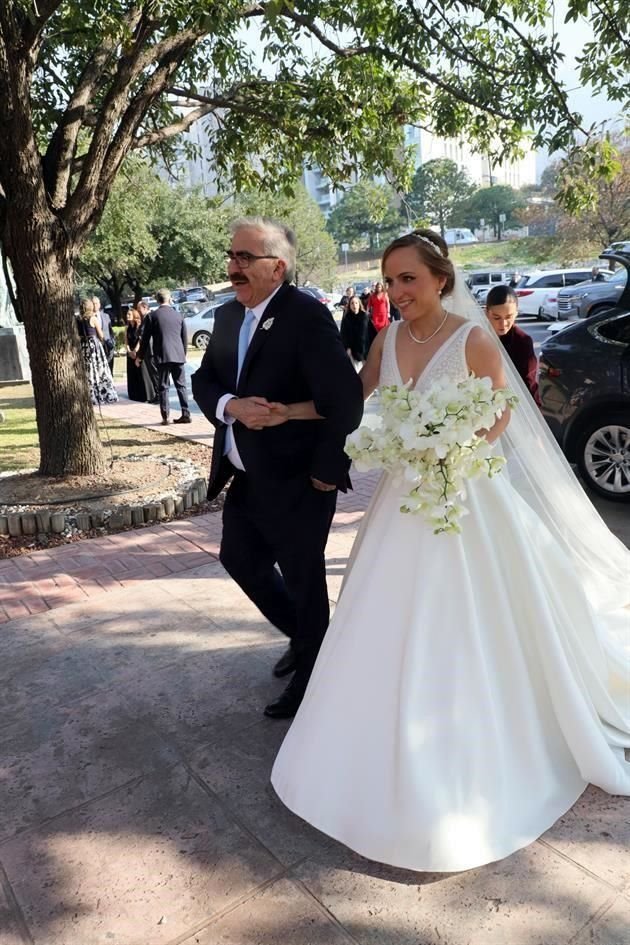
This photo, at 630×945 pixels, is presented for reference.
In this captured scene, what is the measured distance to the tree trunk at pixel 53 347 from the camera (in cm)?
566

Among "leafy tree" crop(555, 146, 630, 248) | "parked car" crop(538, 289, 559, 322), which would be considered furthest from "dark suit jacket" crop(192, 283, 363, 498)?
"leafy tree" crop(555, 146, 630, 248)

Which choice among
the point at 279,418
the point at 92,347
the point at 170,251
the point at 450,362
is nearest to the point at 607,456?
the point at 450,362

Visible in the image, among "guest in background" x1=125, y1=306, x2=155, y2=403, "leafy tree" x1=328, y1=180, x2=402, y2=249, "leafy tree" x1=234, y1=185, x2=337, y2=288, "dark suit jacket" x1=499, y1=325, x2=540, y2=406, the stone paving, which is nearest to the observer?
the stone paving

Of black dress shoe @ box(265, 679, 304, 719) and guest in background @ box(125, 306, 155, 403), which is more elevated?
guest in background @ box(125, 306, 155, 403)

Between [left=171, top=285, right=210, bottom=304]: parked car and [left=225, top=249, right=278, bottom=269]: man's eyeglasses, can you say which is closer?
[left=225, top=249, right=278, bottom=269]: man's eyeglasses

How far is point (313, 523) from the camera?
8.82 feet

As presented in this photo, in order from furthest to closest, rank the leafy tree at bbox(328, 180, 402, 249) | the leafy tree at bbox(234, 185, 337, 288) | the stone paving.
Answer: the leafy tree at bbox(328, 180, 402, 249)
the leafy tree at bbox(234, 185, 337, 288)
the stone paving

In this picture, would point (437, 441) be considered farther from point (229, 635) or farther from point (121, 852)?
point (229, 635)

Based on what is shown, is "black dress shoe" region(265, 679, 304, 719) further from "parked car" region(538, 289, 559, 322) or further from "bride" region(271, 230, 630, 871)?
"parked car" region(538, 289, 559, 322)

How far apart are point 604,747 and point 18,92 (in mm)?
5952

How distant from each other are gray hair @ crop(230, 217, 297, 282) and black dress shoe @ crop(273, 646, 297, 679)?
1.76 meters

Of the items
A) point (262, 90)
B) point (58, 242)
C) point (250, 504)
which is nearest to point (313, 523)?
point (250, 504)

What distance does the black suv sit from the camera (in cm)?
565

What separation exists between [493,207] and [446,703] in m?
119
